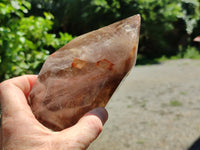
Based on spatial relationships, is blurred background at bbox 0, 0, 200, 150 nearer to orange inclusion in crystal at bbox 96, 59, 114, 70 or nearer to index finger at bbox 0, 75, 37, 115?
index finger at bbox 0, 75, 37, 115

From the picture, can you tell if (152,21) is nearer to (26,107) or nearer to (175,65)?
(175,65)

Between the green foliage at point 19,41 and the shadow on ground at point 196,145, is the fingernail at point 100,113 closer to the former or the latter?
the green foliage at point 19,41

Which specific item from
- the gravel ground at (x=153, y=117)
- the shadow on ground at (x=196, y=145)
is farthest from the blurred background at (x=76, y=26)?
the shadow on ground at (x=196, y=145)

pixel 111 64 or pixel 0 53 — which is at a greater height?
pixel 111 64

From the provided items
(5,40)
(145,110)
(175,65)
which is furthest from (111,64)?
(175,65)

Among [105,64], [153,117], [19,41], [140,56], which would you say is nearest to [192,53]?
[140,56]

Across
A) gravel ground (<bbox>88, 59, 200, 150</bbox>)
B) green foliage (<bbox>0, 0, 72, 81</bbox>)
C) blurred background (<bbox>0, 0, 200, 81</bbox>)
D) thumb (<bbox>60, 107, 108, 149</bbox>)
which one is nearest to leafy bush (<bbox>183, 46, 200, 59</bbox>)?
blurred background (<bbox>0, 0, 200, 81</bbox>)
